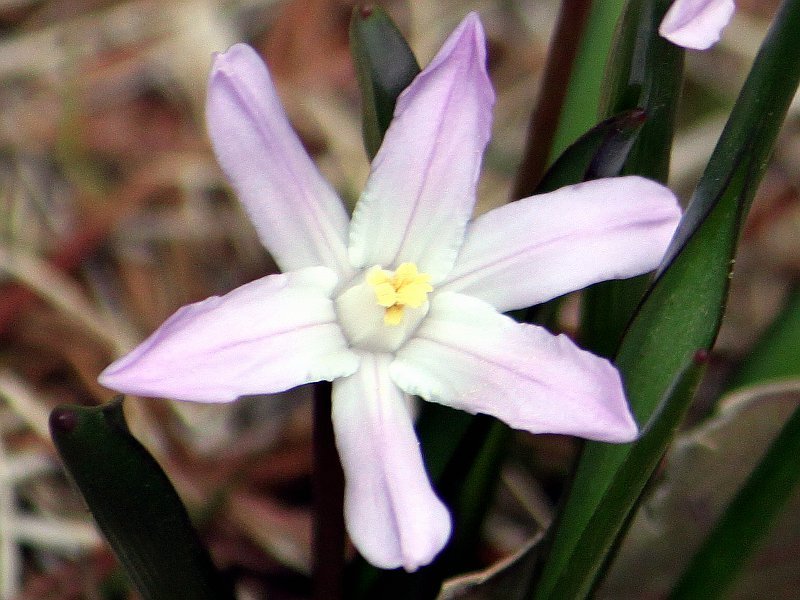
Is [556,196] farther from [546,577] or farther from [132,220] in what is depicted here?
[132,220]

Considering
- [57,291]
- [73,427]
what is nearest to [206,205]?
[57,291]

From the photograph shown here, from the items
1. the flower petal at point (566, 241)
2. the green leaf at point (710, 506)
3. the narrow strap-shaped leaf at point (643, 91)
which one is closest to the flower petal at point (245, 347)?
the flower petal at point (566, 241)

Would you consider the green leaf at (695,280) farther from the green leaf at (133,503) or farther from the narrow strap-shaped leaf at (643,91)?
the green leaf at (133,503)

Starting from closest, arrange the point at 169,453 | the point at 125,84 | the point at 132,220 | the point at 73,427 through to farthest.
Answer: the point at 73,427 → the point at 169,453 → the point at 132,220 → the point at 125,84

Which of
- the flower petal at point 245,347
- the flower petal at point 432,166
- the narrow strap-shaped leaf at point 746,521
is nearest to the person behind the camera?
the flower petal at point 245,347

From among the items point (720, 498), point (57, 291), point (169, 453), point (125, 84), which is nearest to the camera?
point (720, 498)

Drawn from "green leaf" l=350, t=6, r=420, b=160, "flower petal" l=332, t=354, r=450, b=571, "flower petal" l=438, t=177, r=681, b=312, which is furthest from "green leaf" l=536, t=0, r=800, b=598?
"green leaf" l=350, t=6, r=420, b=160
